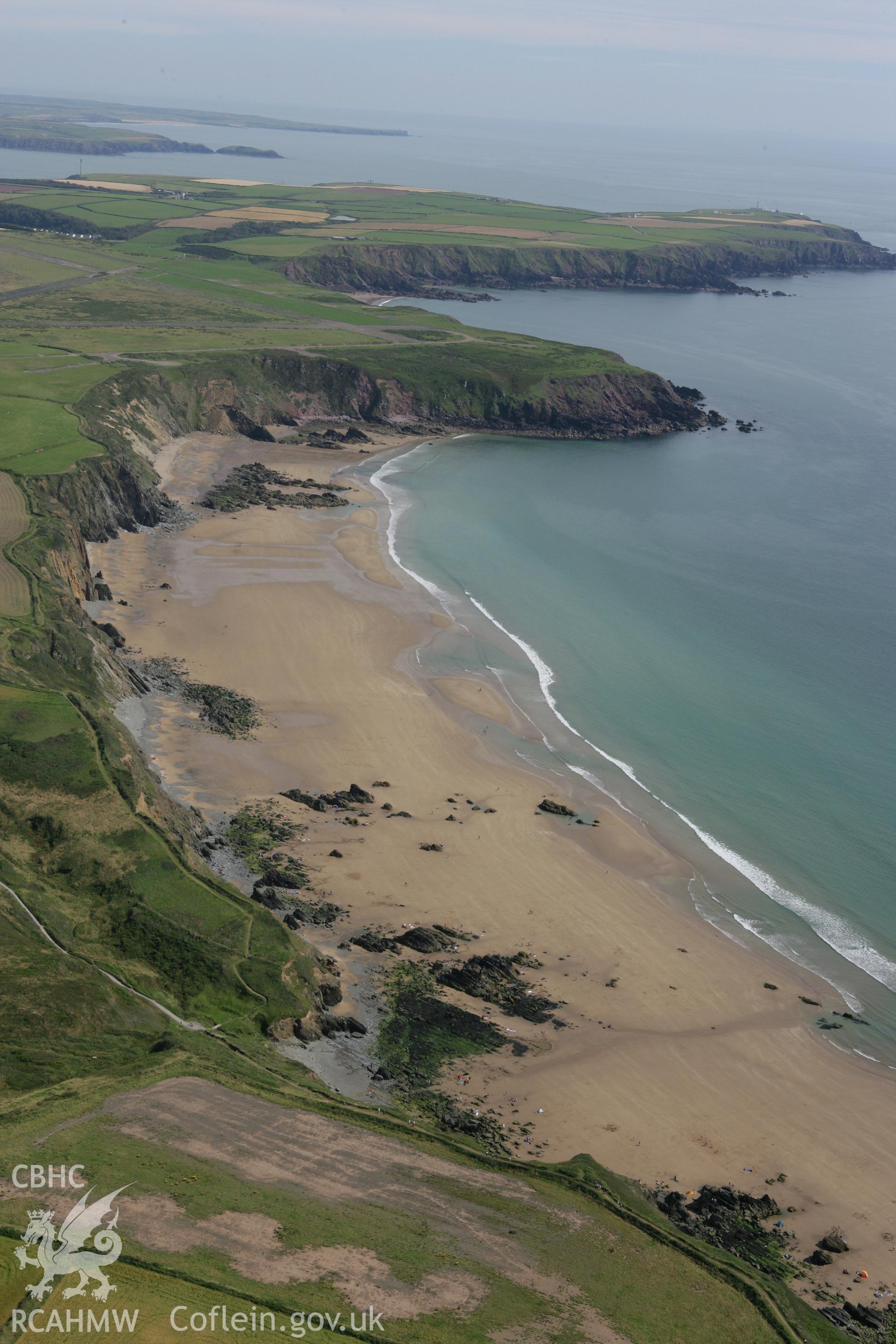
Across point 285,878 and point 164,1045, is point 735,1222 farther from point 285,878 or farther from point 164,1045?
point 285,878

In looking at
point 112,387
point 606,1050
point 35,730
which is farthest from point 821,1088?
point 112,387

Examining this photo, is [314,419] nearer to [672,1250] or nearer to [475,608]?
A: [475,608]

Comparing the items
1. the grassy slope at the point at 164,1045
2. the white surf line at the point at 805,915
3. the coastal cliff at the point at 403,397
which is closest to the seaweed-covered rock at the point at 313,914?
the grassy slope at the point at 164,1045

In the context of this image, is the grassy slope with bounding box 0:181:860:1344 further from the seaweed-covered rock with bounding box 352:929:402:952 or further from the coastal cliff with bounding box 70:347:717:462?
the coastal cliff with bounding box 70:347:717:462

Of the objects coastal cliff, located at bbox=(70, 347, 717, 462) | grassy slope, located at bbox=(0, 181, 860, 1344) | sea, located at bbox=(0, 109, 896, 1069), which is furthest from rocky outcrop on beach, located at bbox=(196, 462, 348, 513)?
grassy slope, located at bbox=(0, 181, 860, 1344)

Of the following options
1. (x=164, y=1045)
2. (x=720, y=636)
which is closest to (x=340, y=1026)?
(x=164, y=1045)

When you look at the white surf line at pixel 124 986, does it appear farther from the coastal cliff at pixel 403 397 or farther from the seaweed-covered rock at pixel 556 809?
the coastal cliff at pixel 403 397

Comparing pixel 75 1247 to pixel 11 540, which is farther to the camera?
pixel 11 540
